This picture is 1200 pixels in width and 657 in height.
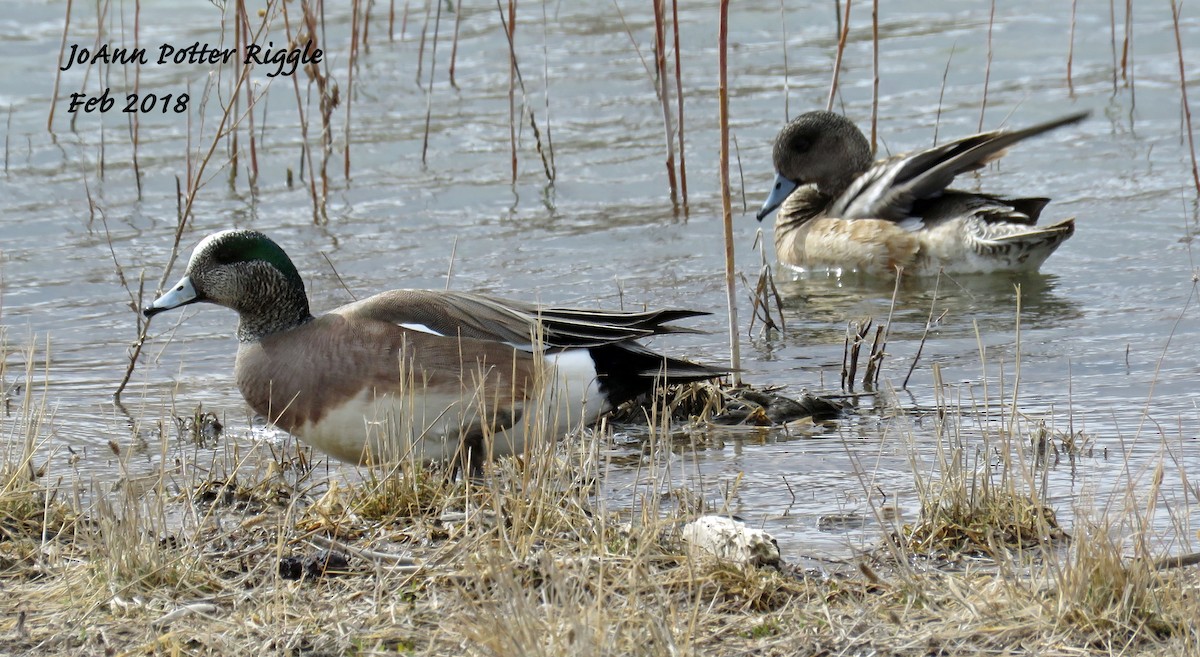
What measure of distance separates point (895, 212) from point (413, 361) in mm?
4301

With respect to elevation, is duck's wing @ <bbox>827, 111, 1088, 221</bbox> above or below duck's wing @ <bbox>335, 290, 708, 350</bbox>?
above

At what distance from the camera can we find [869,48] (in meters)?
12.1

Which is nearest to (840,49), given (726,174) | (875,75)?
(875,75)

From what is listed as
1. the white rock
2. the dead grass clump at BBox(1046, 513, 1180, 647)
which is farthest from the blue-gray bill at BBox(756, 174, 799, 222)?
the dead grass clump at BBox(1046, 513, 1180, 647)

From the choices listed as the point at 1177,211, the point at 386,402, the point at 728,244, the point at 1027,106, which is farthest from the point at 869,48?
the point at 386,402

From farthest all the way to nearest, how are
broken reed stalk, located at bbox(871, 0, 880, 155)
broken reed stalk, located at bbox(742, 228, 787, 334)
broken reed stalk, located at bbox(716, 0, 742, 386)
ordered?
broken reed stalk, located at bbox(871, 0, 880, 155) → broken reed stalk, located at bbox(742, 228, 787, 334) → broken reed stalk, located at bbox(716, 0, 742, 386)

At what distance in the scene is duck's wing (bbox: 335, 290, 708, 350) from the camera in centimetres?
425

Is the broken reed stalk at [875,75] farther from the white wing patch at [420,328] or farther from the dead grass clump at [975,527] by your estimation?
the dead grass clump at [975,527]

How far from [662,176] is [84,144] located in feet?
12.9

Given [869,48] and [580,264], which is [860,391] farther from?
[869,48]

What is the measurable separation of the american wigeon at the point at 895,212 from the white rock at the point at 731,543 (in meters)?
4.15

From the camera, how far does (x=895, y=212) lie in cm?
784

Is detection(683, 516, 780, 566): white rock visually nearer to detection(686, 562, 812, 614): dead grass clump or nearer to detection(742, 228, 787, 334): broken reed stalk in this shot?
detection(686, 562, 812, 614): dead grass clump

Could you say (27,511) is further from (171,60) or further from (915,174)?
(171,60)
